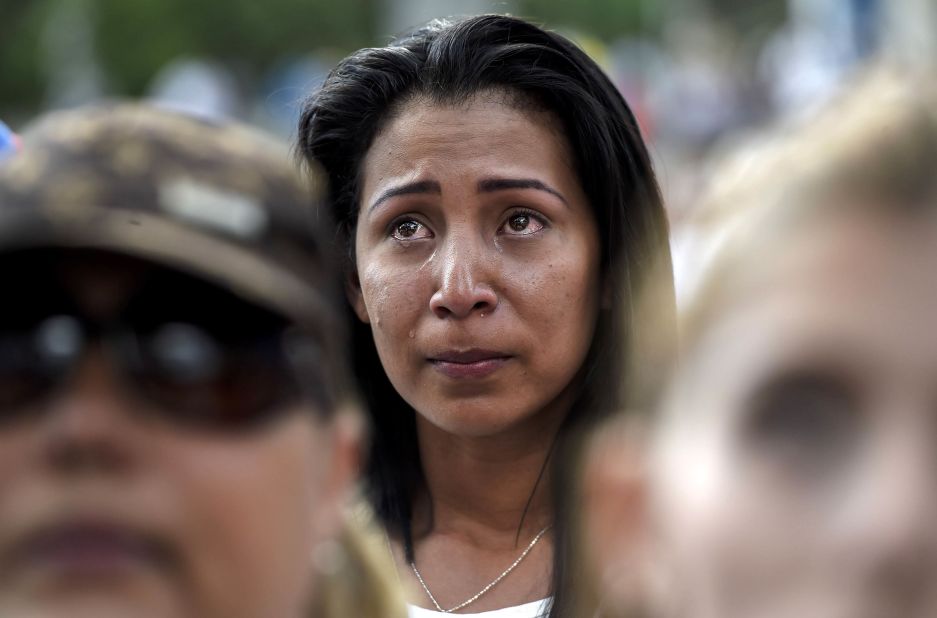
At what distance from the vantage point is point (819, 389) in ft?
4.36

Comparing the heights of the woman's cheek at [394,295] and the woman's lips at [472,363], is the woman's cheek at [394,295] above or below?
above

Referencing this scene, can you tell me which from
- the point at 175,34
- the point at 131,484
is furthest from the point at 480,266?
the point at 175,34

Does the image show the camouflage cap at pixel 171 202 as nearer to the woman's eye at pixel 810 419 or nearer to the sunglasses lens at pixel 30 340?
the sunglasses lens at pixel 30 340

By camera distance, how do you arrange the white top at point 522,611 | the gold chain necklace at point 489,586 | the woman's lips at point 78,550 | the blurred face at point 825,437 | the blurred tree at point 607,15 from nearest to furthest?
the blurred face at point 825,437, the woman's lips at point 78,550, the white top at point 522,611, the gold chain necklace at point 489,586, the blurred tree at point 607,15

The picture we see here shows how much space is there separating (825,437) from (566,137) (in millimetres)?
1923

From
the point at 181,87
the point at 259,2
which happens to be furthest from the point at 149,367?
the point at 259,2

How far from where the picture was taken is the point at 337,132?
11.1 feet

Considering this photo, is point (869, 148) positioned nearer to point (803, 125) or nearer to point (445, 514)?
point (803, 125)

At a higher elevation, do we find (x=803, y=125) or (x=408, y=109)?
(x=408, y=109)

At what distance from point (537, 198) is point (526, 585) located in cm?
81

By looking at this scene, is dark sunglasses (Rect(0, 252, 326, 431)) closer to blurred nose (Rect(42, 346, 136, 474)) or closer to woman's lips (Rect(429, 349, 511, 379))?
blurred nose (Rect(42, 346, 136, 474))

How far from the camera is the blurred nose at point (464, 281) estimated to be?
2.96m

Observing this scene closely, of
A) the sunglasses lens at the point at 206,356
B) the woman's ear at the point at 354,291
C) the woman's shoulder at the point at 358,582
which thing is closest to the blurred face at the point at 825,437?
the sunglasses lens at the point at 206,356

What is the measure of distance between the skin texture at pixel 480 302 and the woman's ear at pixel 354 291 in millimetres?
73
